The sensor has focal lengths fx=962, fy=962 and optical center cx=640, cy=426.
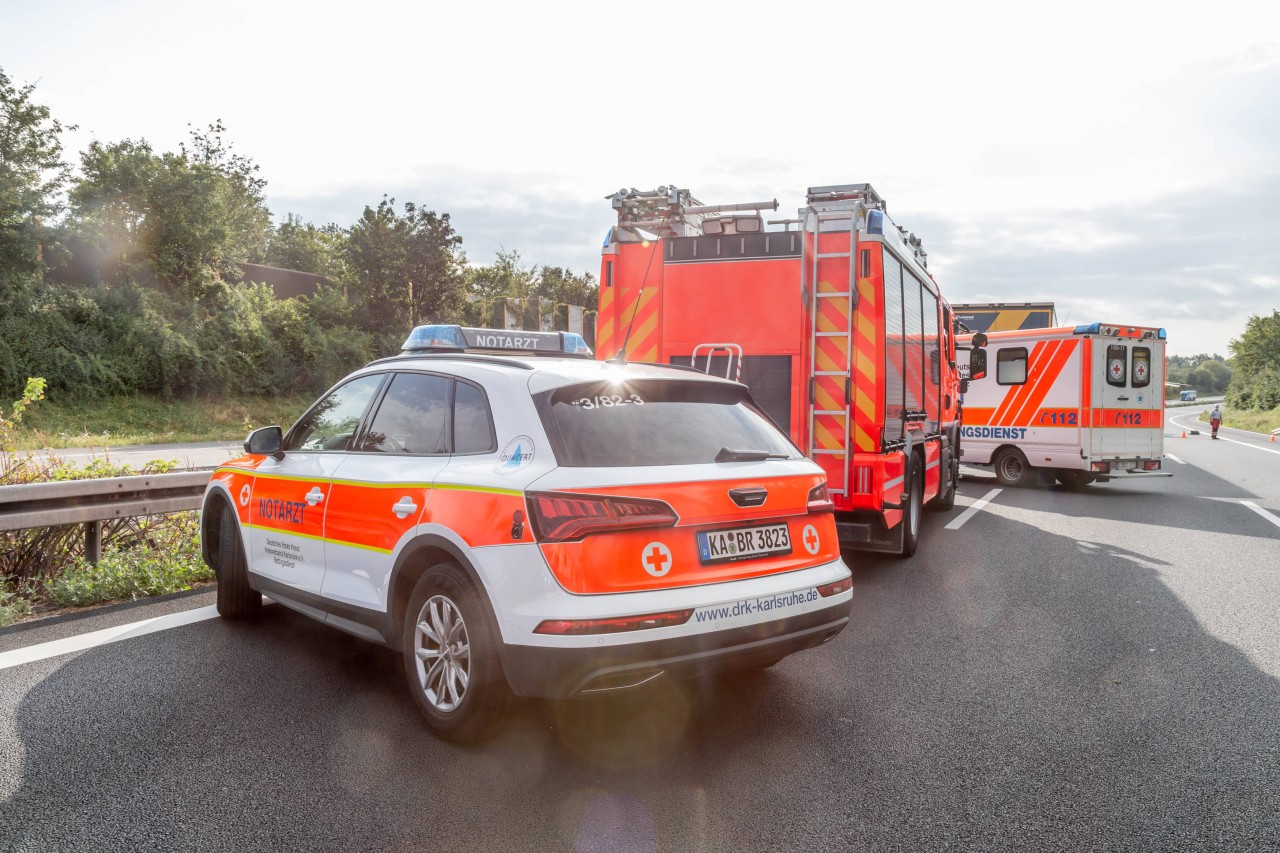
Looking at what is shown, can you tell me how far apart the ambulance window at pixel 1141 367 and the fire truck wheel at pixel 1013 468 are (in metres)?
2.10

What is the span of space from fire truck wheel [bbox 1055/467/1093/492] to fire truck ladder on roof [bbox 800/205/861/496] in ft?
31.5

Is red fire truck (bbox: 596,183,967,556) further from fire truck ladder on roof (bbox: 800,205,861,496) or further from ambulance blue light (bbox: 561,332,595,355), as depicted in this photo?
ambulance blue light (bbox: 561,332,595,355)

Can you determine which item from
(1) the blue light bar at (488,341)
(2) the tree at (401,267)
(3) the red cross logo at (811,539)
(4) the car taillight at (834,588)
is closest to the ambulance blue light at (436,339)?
(1) the blue light bar at (488,341)

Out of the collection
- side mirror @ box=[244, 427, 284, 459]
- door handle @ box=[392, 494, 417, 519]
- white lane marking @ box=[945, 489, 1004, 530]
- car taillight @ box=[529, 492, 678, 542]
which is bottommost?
white lane marking @ box=[945, 489, 1004, 530]

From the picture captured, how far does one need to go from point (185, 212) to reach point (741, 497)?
34464mm

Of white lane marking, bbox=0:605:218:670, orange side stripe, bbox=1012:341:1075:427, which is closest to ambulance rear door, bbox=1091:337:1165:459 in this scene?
orange side stripe, bbox=1012:341:1075:427

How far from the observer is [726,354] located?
8211mm

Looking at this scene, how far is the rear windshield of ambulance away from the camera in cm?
383

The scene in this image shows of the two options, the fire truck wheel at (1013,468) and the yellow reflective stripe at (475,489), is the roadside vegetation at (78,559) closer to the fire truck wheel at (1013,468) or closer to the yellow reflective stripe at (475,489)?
the yellow reflective stripe at (475,489)

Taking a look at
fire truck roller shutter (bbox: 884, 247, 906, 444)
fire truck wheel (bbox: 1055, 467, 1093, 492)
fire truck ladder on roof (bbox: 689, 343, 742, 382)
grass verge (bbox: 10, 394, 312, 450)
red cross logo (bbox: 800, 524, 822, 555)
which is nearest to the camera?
red cross logo (bbox: 800, 524, 822, 555)

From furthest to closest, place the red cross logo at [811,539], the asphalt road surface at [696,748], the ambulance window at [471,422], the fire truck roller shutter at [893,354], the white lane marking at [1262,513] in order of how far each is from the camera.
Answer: the white lane marking at [1262,513]
the fire truck roller shutter at [893,354]
the red cross logo at [811,539]
the ambulance window at [471,422]
the asphalt road surface at [696,748]

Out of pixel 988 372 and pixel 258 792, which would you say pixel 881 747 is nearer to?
pixel 258 792

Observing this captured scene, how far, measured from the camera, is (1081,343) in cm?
1516

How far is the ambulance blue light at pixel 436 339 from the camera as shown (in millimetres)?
5152
